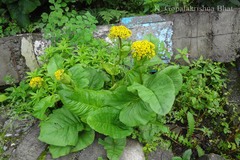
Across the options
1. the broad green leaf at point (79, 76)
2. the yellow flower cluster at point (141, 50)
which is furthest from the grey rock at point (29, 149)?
the yellow flower cluster at point (141, 50)

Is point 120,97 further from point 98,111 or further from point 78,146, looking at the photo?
point 78,146

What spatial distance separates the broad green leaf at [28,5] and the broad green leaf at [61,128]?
47.2 inches

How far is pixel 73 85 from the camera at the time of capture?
239 centimetres

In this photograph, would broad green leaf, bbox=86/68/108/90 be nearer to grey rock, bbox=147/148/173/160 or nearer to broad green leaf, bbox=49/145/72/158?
broad green leaf, bbox=49/145/72/158

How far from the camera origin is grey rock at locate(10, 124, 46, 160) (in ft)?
8.20

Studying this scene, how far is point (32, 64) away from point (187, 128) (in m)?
1.73

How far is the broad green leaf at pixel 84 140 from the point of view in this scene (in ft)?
8.06

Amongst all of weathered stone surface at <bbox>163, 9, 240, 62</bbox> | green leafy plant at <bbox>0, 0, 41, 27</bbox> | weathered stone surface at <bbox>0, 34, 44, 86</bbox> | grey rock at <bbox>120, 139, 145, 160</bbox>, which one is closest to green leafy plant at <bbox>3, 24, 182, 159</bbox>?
grey rock at <bbox>120, 139, 145, 160</bbox>

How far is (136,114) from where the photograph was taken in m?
2.25

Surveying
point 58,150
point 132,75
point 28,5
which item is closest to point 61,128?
point 58,150

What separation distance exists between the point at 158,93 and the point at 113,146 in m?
0.66

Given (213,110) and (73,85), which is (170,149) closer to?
(213,110)

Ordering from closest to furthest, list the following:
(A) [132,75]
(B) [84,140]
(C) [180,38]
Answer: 1. (A) [132,75]
2. (B) [84,140]
3. (C) [180,38]

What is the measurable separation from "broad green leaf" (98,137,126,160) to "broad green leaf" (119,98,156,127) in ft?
0.92
